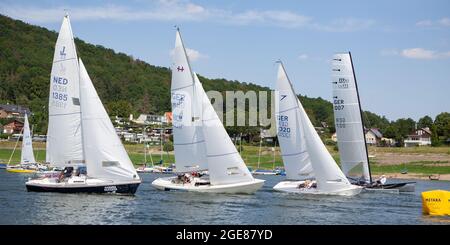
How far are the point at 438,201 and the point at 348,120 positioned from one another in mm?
16780

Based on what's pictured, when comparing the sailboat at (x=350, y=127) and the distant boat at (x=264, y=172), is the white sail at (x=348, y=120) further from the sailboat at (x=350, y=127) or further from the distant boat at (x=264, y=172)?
the distant boat at (x=264, y=172)

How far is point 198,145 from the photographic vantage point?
46.9 m

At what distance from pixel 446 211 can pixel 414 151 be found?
218ft

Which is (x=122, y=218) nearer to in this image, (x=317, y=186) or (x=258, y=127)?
(x=317, y=186)

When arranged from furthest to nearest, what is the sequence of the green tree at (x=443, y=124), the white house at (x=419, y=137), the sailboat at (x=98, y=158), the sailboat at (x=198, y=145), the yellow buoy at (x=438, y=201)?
the white house at (x=419, y=137) → the green tree at (x=443, y=124) → the sailboat at (x=198, y=145) → the sailboat at (x=98, y=158) → the yellow buoy at (x=438, y=201)

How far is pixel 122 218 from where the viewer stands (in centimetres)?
3162

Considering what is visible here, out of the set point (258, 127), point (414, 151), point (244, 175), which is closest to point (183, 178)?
point (244, 175)

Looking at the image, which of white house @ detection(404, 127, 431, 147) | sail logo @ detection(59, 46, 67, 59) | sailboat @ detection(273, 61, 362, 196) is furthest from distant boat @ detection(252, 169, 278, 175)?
white house @ detection(404, 127, 431, 147)

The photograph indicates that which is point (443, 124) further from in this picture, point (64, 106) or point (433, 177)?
point (64, 106)

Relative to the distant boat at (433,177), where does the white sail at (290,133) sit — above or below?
above

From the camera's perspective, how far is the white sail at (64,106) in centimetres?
4191

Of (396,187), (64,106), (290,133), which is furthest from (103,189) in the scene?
(396,187)

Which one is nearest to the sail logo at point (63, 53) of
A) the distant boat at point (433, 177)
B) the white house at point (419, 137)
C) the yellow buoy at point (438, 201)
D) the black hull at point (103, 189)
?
the black hull at point (103, 189)

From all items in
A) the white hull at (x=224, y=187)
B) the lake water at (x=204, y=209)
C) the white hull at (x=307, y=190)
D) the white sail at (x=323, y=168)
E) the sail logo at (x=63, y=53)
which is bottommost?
the lake water at (x=204, y=209)
